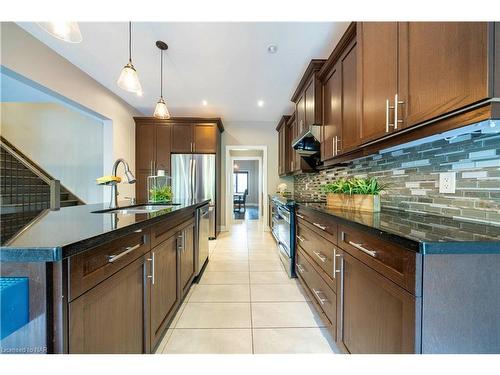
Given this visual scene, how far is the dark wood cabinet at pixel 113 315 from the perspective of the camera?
690 mm

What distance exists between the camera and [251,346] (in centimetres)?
145

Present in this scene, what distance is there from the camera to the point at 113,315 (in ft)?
2.87

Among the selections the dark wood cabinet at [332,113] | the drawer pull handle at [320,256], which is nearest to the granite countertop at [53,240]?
the drawer pull handle at [320,256]

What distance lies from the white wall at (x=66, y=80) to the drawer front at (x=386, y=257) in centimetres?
340

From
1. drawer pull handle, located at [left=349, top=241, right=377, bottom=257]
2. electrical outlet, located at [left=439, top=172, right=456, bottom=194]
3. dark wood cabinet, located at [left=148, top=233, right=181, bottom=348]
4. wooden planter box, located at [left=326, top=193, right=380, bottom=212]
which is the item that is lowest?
dark wood cabinet, located at [left=148, top=233, right=181, bottom=348]

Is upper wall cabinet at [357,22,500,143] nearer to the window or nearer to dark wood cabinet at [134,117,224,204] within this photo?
dark wood cabinet at [134,117,224,204]

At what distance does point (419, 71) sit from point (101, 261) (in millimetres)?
1669

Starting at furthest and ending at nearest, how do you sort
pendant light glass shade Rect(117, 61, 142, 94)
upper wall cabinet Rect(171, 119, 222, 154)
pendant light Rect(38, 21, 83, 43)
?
upper wall cabinet Rect(171, 119, 222, 154), pendant light glass shade Rect(117, 61, 142, 94), pendant light Rect(38, 21, 83, 43)

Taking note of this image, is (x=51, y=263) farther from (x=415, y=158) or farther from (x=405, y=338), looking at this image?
(x=415, y=158)

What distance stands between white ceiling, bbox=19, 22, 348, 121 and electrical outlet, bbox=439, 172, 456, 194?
1666 mm

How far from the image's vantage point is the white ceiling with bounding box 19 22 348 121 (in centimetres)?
215

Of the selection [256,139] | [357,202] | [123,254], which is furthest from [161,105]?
[256,139]

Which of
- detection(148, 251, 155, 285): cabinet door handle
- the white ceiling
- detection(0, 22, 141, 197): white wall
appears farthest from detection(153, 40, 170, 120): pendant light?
detection(148, 251, 155, 285): cabinet door handle

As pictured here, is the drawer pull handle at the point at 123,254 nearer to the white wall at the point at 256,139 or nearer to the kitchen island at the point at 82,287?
the kitchen island at the point at 82,287
